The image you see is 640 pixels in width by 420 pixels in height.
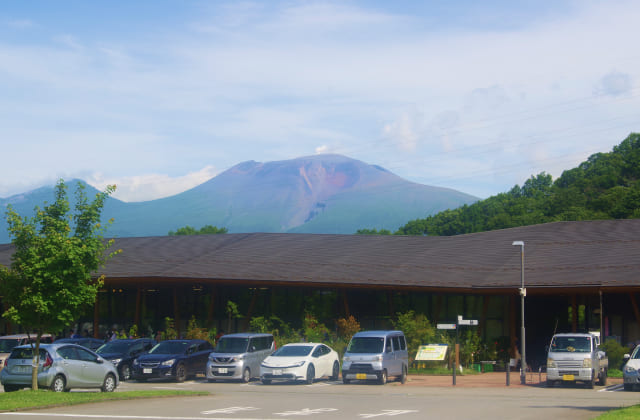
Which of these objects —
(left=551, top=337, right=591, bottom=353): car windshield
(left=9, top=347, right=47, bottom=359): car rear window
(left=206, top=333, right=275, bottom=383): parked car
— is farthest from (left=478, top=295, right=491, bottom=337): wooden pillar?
(left=9, top=347, right=47, bottom=359): car rear window

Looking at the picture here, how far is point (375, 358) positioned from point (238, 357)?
17.2 feet

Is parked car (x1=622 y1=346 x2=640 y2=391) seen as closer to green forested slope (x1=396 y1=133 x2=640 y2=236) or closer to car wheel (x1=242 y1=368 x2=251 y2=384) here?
car wheel (x1=242 y1=368 x2=251 y2=384)

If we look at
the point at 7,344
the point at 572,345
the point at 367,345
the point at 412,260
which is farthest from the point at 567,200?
the point at 7,344

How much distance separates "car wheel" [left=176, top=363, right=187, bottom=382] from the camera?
29714 mm

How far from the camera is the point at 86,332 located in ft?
153

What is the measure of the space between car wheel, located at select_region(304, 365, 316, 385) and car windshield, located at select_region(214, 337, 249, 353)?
3.14 m

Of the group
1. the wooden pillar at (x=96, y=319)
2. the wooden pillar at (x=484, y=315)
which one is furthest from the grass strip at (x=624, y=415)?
the wooden pillar at (x=96, y=319)

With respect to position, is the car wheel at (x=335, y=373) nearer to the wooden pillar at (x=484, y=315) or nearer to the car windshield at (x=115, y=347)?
the car windshield at (x=115, y=347)

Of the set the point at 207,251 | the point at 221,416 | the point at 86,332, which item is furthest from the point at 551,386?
the point at 86,332

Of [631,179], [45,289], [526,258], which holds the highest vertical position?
[631,179]

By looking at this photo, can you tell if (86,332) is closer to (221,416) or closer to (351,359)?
(351,359)

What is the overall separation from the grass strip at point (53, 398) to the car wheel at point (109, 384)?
222 cm

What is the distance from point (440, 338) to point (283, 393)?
13.1 meters

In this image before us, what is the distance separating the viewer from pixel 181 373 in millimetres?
29938
